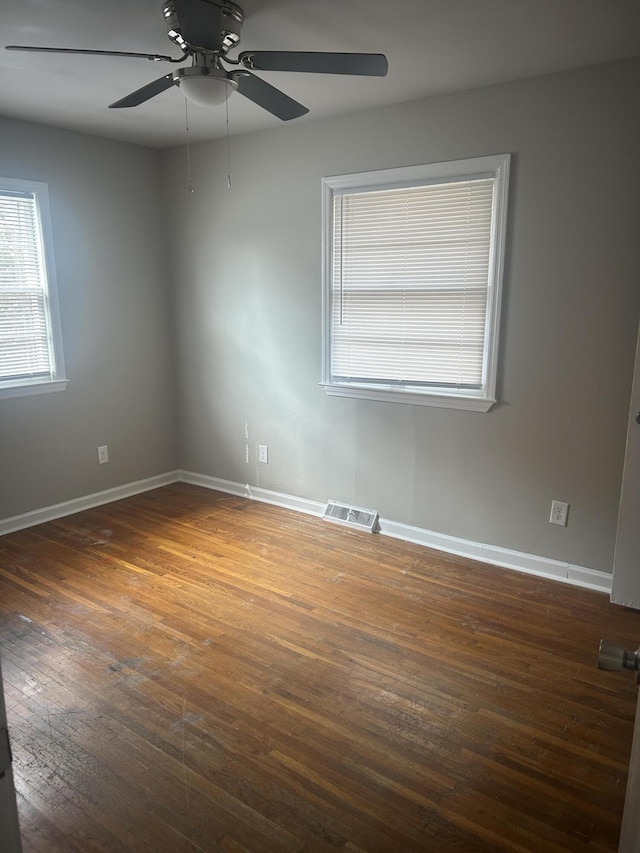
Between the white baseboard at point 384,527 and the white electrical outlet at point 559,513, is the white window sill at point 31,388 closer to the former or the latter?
the white baseboard at point 384,527

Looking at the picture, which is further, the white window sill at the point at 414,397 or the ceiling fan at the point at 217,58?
the white window sill at the point at 414,397

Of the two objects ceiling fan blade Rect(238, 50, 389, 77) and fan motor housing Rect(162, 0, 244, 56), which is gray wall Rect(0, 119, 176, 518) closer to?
fan motor housing Rect(162, 0, 244, 56)

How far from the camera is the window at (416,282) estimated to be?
3.11 metres

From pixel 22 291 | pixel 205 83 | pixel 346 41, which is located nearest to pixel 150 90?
pixel 205 83

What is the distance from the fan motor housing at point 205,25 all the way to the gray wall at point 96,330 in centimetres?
194

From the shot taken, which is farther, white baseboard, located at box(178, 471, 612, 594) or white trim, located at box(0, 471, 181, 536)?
white trim, located at box(0, 471, 181, 536)

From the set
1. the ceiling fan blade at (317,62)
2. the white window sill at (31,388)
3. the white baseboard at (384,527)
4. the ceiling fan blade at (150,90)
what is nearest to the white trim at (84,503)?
the white baseboard at (384,527)

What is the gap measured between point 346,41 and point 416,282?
4.25 ft

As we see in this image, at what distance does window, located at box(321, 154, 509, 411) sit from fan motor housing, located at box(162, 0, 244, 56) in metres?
1.36

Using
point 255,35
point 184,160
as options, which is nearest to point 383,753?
point 255,35

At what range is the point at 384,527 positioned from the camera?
373 centimetres

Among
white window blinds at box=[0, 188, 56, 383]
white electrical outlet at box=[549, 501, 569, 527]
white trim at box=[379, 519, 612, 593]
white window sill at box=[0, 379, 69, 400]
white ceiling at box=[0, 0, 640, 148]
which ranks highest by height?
white ceiling at box=[0, 0, 640, 148]

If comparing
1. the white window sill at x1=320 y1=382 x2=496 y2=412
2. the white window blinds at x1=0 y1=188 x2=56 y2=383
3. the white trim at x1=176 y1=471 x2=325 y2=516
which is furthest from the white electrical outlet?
the white window blinds at x1=0 y1=188 x2=56 y2=383

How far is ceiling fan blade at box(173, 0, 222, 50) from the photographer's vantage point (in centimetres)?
179
